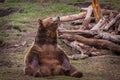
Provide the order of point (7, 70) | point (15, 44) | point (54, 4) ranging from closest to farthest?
point (7, 70) < point (15, 44) < point (54, 4)

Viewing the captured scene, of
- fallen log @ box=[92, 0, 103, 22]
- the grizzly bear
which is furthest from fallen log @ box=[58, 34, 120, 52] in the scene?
the grizzly bear

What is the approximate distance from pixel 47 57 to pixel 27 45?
4.49m

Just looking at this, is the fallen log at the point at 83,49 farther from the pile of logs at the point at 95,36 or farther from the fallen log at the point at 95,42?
the fallen log at the point at 95,42

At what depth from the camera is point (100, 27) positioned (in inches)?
547

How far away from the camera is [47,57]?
8.70 metres

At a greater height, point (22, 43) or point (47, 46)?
point (47, 46)

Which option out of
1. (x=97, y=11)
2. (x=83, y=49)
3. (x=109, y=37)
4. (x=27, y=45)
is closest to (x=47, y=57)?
(x=83, y=49)

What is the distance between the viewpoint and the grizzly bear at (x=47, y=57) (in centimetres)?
853

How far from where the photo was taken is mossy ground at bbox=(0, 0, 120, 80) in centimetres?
929

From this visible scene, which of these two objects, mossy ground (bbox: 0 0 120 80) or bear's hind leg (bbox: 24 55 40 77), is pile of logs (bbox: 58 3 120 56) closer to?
mossy ground (bbox: 0 0 120 80)

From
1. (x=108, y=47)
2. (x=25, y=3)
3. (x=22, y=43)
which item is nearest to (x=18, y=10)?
(x=25, y=3)

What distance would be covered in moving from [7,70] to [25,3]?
11.0 metres

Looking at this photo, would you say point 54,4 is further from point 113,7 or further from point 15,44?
point 15,44

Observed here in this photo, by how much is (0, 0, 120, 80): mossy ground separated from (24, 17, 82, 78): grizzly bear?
0.21m
